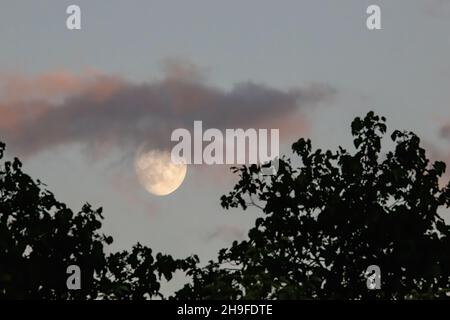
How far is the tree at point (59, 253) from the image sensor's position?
127 feet

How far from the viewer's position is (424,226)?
40188 millimetres

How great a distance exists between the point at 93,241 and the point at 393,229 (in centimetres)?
1074

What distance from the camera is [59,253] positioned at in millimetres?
40062

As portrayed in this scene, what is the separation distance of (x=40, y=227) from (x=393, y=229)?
12403 millimetres

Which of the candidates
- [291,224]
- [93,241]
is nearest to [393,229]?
[291,224]

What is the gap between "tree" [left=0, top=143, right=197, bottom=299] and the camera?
38.8 meters

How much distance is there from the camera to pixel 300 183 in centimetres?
4169

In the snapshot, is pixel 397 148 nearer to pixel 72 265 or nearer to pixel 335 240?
pixel 335 240
